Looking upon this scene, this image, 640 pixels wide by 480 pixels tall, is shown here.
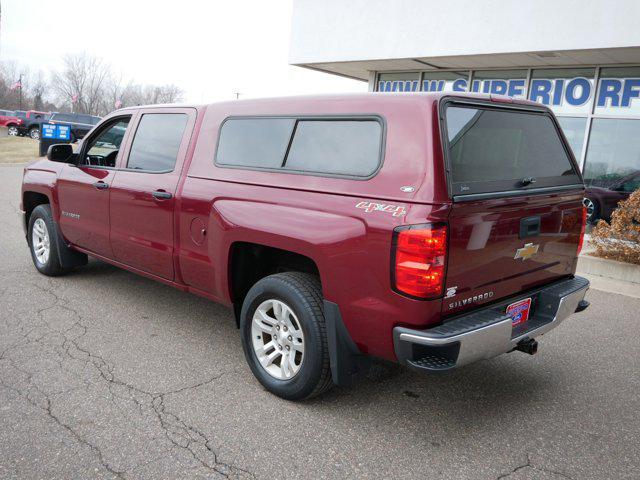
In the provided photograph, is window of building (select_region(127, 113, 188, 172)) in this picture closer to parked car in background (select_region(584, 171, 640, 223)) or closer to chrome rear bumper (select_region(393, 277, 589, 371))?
chrome rear bumper (select_region(393, 277, 589, 371))

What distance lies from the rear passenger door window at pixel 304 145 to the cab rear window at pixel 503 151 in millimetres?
443

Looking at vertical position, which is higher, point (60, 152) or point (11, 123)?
point (60, 152)

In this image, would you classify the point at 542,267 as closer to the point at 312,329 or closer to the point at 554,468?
the point at 554,468

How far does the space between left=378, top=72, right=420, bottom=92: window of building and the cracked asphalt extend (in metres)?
10.4

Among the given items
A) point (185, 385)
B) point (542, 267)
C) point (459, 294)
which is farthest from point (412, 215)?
point (185, 385)

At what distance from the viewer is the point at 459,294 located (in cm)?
301

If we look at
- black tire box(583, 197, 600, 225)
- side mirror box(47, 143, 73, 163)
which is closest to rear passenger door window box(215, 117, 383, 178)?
side mirror box(47, 143, 73, 163)

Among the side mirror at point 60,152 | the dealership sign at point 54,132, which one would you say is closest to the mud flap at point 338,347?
the side mirror at point 60,152

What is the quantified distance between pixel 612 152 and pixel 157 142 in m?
9.83

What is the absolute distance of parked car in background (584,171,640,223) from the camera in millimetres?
10836

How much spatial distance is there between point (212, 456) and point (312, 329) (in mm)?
866

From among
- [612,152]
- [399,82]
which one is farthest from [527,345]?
[399,82]

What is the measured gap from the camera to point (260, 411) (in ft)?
11.2

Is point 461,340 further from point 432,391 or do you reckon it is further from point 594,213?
point 594,213
